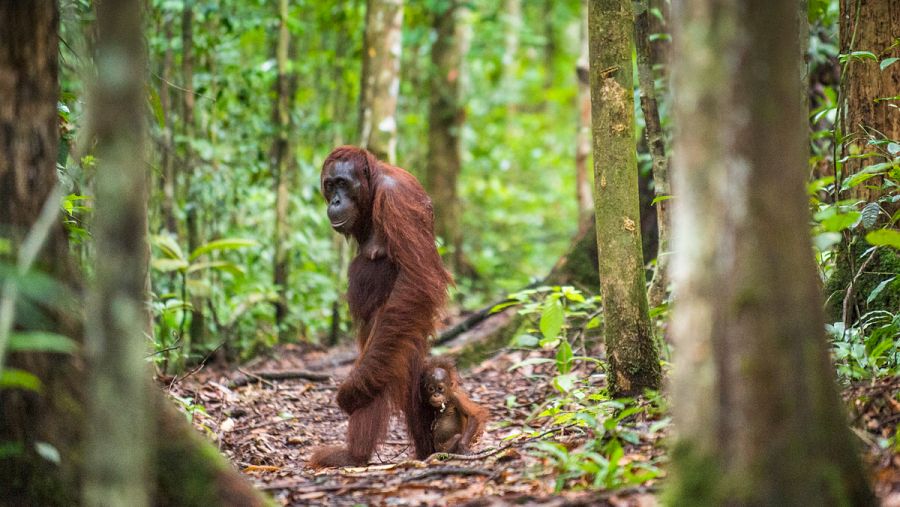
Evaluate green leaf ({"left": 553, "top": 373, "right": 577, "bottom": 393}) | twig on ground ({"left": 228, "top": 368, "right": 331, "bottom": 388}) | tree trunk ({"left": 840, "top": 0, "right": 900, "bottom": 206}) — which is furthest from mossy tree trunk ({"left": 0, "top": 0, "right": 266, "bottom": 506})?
twig on ground ({"left": 228, "top": 368, "right": 331, "bottom": 388})

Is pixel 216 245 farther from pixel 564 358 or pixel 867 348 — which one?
pixel 867 348

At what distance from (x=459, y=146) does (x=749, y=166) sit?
9.70 metres

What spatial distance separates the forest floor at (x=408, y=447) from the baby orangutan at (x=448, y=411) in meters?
0.15

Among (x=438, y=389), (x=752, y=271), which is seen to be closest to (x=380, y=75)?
(x=438, y=389)

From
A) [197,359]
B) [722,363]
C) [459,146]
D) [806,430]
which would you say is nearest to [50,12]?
[722,363]

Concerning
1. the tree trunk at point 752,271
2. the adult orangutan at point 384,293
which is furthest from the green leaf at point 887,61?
the adult orangutan at point 384,293

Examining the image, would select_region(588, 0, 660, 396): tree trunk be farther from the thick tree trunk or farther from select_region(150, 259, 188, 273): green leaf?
select_region(150, 259, 188, 273): green leaf

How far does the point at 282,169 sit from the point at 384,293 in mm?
3373

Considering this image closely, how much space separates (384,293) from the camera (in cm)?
507

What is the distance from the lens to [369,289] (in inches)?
201

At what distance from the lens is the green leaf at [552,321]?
15.2 ft

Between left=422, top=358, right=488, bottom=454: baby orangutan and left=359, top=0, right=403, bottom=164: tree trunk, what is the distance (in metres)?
3.31

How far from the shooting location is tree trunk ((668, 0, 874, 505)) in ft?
6.46

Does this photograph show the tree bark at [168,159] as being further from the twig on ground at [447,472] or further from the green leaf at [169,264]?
the twig on ground at [447,472]
